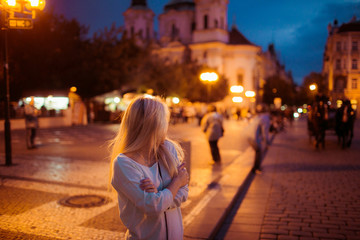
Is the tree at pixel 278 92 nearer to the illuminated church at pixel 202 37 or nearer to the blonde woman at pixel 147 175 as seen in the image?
the illuminated church at pixel 202 37

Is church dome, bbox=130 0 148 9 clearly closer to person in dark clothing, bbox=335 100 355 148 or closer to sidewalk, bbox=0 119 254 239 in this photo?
person in dark clothing, bbox=335 100 355 148

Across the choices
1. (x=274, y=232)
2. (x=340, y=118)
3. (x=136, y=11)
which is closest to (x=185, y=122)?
(x=340, y=118)

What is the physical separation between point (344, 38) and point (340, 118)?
177 inches

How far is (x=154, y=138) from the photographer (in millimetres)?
2232

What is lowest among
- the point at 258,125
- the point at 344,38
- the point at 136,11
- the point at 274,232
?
the point at 274,232

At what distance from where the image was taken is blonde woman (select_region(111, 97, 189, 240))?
212 cm

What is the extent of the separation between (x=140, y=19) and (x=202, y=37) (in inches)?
676

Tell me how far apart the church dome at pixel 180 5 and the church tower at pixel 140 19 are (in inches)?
174

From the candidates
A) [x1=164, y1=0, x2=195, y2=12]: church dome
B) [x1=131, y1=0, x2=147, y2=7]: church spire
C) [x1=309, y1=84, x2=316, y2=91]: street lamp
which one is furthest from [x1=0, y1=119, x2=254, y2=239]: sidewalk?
[x1=131, y1=0, x2=147, y2=7]: church spire

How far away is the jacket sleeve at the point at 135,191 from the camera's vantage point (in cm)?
211

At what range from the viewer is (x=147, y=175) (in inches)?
86.7

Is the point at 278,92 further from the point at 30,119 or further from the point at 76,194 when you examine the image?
the point at 76,194

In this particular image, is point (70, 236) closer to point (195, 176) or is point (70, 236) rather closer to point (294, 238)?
point (294, 238)

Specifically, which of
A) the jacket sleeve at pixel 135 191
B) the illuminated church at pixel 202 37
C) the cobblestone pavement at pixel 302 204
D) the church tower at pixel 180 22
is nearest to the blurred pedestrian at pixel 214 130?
the cobblestone pavement at pixel 302 204
